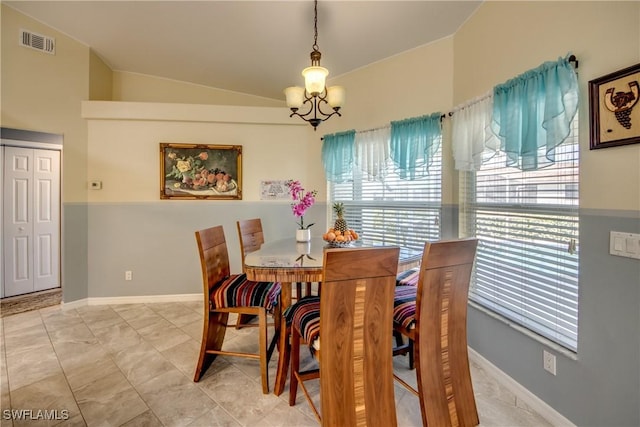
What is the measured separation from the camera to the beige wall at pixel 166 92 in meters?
3.80

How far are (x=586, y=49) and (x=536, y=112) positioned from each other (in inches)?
13.2

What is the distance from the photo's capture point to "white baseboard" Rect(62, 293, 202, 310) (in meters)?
3.32

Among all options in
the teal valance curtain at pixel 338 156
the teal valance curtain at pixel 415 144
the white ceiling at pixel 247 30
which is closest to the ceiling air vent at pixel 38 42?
the white ceiling at pixel 247 30

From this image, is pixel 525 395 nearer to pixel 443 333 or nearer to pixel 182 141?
pixel 443 333

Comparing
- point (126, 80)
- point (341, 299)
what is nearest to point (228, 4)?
point (126, 80)

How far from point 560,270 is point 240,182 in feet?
10.3

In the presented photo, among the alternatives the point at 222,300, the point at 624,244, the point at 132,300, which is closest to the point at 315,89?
the point at 222,300

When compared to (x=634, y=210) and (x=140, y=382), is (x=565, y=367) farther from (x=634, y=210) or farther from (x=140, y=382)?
(x=140, y=382)

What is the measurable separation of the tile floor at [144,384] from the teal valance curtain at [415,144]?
1660 millimetres

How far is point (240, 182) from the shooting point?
11.9 ft

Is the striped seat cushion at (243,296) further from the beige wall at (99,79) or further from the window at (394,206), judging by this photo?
the beige wall at (99,79)

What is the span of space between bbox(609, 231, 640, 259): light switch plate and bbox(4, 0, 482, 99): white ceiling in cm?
194

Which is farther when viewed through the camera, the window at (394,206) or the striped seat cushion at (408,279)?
the window at (394,206)

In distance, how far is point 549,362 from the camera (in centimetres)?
166
